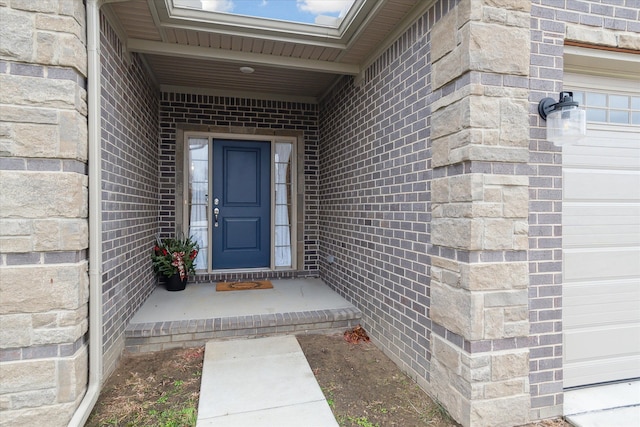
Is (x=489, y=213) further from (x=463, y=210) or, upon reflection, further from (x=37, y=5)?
(x=37, y=5)

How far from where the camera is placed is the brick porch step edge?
2.87 m

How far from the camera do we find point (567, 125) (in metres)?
1.87

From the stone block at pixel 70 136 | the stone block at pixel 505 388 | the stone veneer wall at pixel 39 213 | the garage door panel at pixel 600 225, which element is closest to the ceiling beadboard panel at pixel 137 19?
the stone veneer wall at pixel 39 213

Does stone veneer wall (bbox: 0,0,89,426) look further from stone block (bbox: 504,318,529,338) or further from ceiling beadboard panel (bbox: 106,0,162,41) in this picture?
stone block (bbox: 504,318,529,338)

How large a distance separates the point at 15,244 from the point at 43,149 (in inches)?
20.5

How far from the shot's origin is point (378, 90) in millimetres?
3094

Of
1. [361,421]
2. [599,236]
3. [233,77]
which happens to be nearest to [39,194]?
[361,421]

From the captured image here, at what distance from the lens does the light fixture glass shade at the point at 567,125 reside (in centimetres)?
184

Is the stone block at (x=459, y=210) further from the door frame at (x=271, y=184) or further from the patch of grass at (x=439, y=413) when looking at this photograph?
the door frame at (x=271, y=184)

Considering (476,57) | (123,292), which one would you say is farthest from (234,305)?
(476,57)

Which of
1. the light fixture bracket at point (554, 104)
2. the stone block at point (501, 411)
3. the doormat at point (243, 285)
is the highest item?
the light fixture bracket at point (554, 104)

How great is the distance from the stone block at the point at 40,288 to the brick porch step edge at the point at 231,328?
109 centimetres

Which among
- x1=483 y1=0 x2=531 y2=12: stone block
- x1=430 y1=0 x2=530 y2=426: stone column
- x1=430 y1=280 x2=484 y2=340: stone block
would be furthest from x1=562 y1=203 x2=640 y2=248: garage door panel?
x1=483 y1=0 x2=531 y2=12: stone block

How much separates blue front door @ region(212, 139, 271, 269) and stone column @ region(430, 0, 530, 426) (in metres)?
3.14
